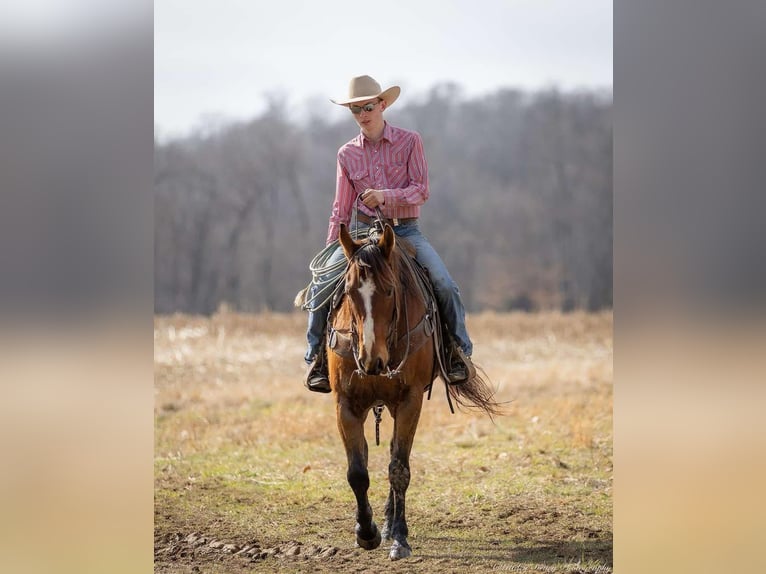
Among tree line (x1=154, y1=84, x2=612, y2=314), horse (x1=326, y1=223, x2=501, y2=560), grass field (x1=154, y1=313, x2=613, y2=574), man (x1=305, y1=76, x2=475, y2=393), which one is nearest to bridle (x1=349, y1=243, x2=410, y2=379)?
horse (x1=326, y1=223, x2=501, y2=560)

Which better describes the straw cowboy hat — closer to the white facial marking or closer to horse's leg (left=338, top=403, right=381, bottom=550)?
the white facial marking

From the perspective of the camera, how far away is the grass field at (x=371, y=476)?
7137 millimetres

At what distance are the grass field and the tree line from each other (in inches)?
939

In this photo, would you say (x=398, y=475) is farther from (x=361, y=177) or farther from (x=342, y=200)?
(x=361, y=177)

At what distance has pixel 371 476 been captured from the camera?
976 cm

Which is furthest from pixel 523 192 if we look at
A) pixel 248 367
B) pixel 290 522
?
pixel 290 522

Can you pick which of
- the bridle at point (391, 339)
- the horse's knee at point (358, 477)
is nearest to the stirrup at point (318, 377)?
the bridle at point (391, 339)

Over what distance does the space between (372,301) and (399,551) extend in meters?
2.05

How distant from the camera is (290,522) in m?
8.20

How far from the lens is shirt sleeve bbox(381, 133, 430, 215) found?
6586mm
